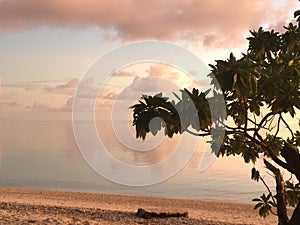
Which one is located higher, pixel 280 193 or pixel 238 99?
pixel 238 99

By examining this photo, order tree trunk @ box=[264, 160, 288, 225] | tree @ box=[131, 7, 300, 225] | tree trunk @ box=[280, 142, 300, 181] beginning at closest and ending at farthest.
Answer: tree @ box=[131, 7, 300, 225], tree trunk @ box=[280, 142, 300, 181], tree trunk @ box=[264, 160, 288, 225]

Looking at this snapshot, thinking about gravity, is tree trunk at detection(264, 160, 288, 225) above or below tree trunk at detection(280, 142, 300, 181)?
below

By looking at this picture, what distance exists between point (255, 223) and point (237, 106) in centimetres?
1165

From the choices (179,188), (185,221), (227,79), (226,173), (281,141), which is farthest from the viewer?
(226,173)

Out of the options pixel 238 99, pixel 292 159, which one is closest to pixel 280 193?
pixel 292 159

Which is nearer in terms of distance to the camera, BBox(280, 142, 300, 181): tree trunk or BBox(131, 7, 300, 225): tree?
BBox(131, 7, 300, 225): tree

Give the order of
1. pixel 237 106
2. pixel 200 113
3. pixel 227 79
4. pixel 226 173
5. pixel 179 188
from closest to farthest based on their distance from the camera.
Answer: pixel 227 79 < pixel 200 113 < pixel 237 106 < pixel 179 188 < pixel 226 173

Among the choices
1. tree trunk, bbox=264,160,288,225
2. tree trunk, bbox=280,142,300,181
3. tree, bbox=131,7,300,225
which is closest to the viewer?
tree, bbox=131,7,300,225

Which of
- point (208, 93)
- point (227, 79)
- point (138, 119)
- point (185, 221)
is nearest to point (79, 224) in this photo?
point (185, 221)

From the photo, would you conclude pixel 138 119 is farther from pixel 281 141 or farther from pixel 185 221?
pixel 185 221

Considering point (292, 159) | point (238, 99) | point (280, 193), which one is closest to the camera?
point (238, 99)

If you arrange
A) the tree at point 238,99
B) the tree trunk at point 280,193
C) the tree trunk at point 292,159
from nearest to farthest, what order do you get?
the tree at point 238,99 < the tree trunk at point 292,159 < the tree trunk at point 280,193

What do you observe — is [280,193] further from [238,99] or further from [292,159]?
[238,99]

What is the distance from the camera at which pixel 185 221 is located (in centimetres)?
1609
